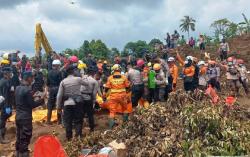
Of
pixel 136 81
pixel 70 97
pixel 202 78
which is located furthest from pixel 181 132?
pixel 202 78

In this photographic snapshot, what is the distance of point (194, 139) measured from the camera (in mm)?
8984

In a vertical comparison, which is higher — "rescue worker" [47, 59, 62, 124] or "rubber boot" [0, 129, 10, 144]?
"rescue worker" [47, 59, 62, 124]

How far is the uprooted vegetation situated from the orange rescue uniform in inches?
44.0

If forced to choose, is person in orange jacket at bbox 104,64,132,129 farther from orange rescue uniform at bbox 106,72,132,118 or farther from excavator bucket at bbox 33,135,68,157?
excavator bucket at bbox 33,135,68,157

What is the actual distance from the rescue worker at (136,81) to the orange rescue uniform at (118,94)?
2.20ft

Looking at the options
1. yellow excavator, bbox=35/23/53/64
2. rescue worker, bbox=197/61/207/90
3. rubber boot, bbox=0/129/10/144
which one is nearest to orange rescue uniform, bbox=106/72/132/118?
rubber boot, bbox=0/129/10/144

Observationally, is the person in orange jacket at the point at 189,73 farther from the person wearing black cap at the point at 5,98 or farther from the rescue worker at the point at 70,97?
the person wearing black cap at the point at 5,98

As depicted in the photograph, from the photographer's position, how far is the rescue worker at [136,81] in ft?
42.5

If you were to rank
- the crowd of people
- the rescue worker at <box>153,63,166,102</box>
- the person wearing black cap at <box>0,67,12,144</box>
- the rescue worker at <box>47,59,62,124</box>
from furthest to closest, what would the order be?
1. the rescue worker at <box>153,63,166,102</box>
2. the rescue worker at <box>47,59,62,124</box>
3. the person wearing black cap at <box>0,67,12,144</box>
4. the crowd of people

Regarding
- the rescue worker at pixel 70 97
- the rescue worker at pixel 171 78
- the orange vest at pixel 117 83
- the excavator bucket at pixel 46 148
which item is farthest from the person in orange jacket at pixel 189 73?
the excavator bucket at pixel 46 148

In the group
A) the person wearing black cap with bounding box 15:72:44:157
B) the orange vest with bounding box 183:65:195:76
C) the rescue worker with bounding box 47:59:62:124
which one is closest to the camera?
the person wearing black cap with bounding box 15:72:44:157

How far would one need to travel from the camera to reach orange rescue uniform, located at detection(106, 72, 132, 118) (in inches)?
478

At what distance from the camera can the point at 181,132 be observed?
931cm

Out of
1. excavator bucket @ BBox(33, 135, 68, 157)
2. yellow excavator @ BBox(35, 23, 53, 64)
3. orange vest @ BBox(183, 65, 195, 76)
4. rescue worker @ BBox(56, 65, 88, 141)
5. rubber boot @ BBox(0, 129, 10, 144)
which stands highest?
yellow excavator @ BBox(35, 23, 53, 64)
